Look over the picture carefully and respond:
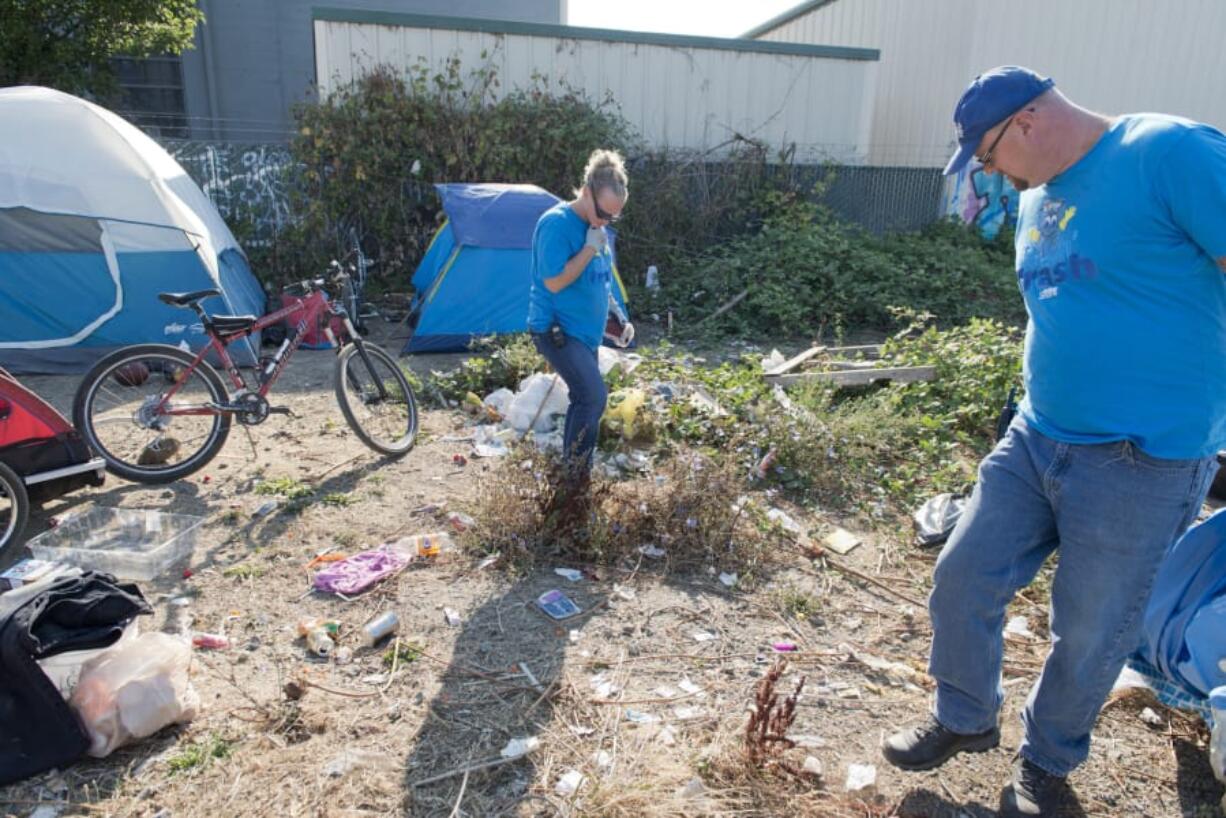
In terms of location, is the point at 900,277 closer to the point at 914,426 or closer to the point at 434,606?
the point at 914,426

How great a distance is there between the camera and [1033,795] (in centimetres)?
217

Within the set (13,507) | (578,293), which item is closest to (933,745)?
(578,293)

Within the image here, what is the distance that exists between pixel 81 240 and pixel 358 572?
16.4ft

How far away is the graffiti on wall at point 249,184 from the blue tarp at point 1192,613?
9.79 m

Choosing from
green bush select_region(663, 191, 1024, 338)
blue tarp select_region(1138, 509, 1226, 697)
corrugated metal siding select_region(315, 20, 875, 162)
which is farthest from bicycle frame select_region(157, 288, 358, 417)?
corrugated metal siding select_region(315, 20, 875, 162)

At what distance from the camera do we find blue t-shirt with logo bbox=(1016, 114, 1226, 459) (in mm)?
1761

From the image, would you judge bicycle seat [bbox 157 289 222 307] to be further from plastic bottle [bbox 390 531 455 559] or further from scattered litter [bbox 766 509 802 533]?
scattered litter [bbox 766 509 802 533]

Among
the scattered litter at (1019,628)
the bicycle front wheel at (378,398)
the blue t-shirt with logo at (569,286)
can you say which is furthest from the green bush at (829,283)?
the scattered litter at (1019,628)

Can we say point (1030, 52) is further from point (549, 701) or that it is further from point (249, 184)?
point (549, 701)

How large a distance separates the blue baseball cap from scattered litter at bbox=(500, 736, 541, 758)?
212 cm

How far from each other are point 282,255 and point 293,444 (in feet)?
17.5

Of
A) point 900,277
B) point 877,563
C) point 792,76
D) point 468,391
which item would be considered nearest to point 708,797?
point 877,563

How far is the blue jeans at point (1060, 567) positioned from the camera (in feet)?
6.29

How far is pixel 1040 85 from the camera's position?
1.93 meters
